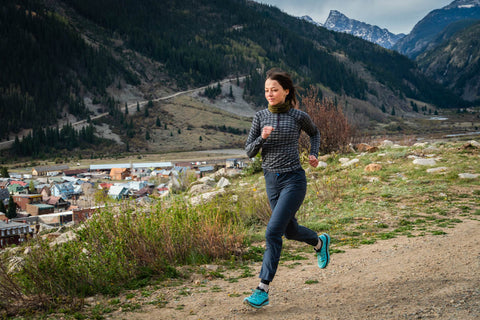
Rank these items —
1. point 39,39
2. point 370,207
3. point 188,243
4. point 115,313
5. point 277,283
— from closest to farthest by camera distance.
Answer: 1. point 115,313
2. point 277,283
3. point 188,243
4. point 370,207
5. point 39,39

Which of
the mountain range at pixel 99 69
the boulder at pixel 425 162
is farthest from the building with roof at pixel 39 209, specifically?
the mountain range at pixel 99 69

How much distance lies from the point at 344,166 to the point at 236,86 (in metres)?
155

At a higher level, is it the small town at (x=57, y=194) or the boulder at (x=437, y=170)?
the boulder at (x=437, y=170)

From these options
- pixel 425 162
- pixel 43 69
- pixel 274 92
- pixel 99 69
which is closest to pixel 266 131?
pixel 274 92

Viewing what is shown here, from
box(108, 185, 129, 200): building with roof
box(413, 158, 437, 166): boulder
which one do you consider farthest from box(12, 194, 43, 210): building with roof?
box(413, 158, 437, 166): boulder

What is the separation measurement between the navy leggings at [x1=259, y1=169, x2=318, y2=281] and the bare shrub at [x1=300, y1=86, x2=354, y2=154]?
10888mm

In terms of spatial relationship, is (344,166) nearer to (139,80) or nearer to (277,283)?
(277,283)

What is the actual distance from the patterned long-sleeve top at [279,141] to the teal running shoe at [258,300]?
1120 mm

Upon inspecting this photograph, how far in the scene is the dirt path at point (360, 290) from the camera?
10.3ft

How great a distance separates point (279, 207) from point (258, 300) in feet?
2.76

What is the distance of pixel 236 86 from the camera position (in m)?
164

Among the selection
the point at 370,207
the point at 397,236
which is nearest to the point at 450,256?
the point at 397,236

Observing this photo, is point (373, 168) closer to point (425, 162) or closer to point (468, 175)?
point (425, 162)

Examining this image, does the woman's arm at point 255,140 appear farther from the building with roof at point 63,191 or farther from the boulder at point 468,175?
the building with roof at point 63,191
